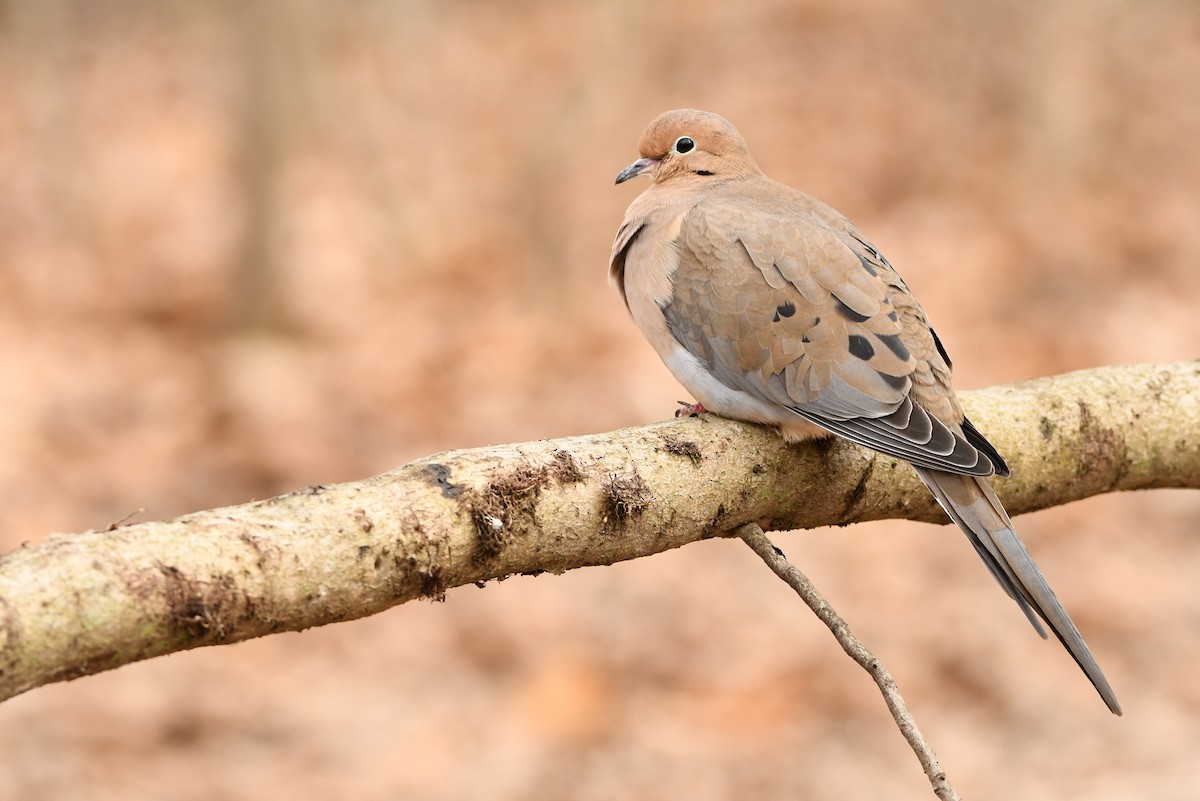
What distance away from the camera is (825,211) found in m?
3.78

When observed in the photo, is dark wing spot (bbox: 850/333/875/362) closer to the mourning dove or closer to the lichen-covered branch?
the mourning dove

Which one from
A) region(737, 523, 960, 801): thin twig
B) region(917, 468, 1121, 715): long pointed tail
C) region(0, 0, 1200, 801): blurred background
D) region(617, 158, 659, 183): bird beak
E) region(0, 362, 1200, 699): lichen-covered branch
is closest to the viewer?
region(0, 362, 1200, 699): lichen-covered branch

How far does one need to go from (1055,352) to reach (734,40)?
6514mm

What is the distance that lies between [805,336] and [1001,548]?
2.67 feet

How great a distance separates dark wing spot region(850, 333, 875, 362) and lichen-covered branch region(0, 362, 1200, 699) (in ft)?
0.92

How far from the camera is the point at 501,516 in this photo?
2.35 meters

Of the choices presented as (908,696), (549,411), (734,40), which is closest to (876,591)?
(908,696)

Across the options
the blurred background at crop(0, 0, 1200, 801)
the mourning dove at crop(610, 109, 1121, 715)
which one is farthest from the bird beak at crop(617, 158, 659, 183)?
the blurred background at crop(0, 0, 1200, 801)

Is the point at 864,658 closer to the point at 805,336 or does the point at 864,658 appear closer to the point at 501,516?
the point at 501,516

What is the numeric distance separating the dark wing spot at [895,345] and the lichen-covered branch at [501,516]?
0.67 feet

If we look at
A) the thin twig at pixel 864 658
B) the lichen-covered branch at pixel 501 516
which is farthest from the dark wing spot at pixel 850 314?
the thin twig at pixel 864 658

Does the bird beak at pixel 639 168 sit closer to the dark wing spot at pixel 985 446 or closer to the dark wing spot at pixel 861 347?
the dark wing spot at pixel 861 347

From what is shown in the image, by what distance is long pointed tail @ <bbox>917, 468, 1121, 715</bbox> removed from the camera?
2730mm

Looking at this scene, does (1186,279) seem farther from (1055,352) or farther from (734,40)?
(734,40)
